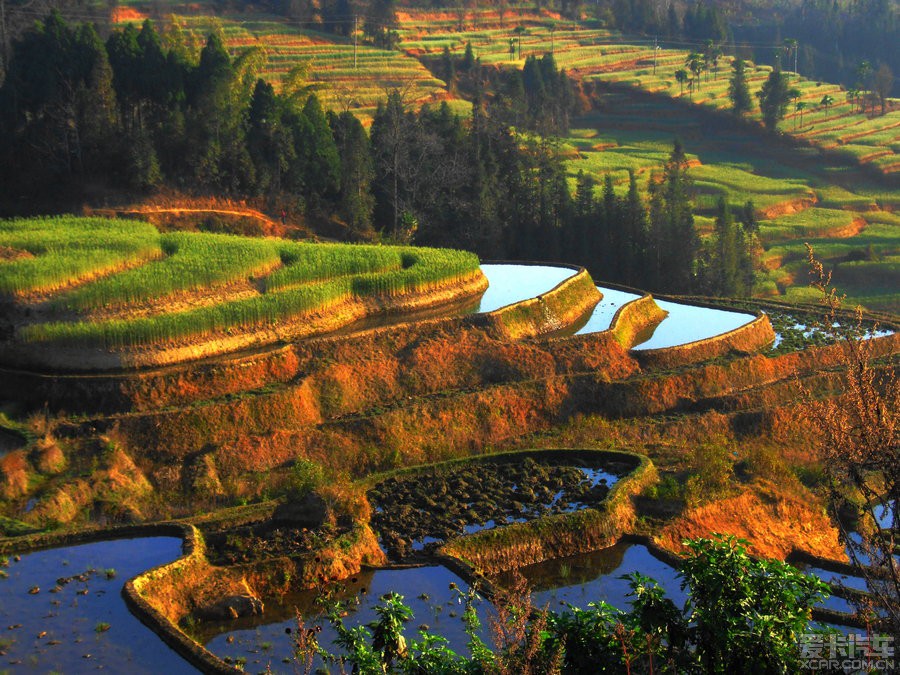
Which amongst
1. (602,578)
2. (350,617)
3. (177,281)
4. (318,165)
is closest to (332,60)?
(318,165)

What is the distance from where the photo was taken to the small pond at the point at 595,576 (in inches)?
638

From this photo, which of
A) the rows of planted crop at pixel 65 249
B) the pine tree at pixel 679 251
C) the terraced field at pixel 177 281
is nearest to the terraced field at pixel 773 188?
the pine tree at pixel 679 251

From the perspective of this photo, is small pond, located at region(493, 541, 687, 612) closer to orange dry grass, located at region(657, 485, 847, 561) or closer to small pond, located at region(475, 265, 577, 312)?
orange dry grass, located at region(657, 485, 847, 561)

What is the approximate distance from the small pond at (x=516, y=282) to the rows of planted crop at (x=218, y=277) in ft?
3.66

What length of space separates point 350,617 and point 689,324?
733 inches

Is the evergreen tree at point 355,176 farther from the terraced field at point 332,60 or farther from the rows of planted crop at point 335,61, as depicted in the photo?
the rows of planted crop at point 335,61

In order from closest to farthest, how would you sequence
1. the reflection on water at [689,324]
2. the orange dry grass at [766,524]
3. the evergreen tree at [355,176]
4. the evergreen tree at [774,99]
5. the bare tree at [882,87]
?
the orange dry grass at [766,524]
the reflection on water at [689,324]
the evergreen tree at [355,176]
the evergreen tree at [774,99]
the bare tree at [882,87]

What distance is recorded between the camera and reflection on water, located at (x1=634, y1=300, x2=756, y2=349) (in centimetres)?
2937

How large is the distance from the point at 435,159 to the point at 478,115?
4009mm

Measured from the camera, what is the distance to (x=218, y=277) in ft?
85.7

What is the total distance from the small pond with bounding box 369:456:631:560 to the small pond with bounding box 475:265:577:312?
796 cm

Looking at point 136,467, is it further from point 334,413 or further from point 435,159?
point 435,159

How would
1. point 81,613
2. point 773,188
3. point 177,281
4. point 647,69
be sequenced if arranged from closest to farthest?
point 81,613 → point 177,281 → point 773,188 → point 647,69

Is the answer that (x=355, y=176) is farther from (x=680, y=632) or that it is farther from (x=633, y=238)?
(x=680, y=632)
